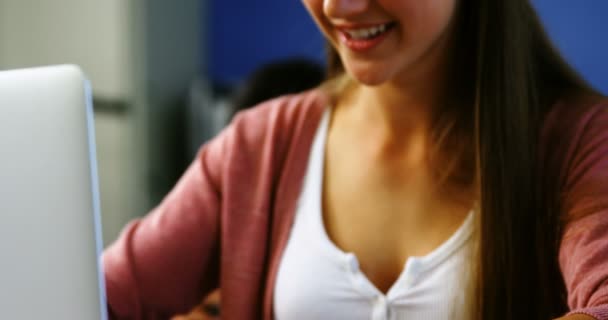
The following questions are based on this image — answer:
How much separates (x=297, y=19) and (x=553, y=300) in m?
2.01

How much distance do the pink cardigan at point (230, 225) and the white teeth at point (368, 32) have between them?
0.19 metres

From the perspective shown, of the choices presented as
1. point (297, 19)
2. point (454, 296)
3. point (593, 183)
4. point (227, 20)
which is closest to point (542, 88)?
point (593, 183)

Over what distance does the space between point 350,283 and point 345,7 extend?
1.02 ft

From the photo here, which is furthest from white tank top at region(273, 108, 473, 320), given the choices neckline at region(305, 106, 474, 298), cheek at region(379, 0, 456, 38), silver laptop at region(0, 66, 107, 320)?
silver laptop at region(0, 66, 107, 320)

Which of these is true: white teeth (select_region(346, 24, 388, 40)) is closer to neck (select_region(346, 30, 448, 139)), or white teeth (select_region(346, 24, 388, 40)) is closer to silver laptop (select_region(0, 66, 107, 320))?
neck (select_region(346, 30, 448, 139))

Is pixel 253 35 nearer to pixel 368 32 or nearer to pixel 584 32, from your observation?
pixel 584 32

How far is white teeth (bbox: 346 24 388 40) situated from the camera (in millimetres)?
875

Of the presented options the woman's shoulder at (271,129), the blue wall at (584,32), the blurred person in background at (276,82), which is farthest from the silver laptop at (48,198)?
the blue wall at (584,32)

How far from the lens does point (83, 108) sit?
56cm

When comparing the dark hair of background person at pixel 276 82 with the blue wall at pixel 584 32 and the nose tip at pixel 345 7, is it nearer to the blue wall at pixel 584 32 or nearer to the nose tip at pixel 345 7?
the blue wall at pixel 584 32

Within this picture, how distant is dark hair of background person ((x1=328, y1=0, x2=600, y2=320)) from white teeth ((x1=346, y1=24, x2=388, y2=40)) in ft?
0.39

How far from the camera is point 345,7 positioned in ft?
2.81

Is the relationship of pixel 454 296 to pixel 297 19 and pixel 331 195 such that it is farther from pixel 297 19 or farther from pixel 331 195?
pixel 297 19

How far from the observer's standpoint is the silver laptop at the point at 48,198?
1.85 feet
